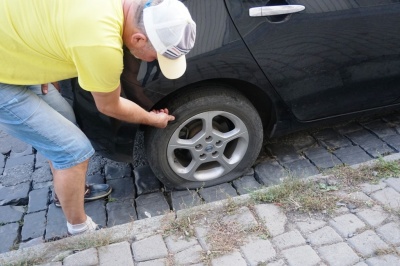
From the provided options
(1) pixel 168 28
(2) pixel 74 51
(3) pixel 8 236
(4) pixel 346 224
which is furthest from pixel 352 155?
(3) pixel 8 236

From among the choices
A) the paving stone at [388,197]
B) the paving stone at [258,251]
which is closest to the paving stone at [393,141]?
the paving stone at [388,197]

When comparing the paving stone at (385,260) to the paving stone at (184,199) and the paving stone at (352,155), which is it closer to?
the paving stone at (352,155)

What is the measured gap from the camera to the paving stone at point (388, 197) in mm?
2793

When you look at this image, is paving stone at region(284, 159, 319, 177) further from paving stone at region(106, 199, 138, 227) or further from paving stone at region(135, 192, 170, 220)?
paving stone at region(106, 199, 138, 227)

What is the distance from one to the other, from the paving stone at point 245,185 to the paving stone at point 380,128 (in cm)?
109

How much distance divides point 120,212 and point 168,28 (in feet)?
4.79

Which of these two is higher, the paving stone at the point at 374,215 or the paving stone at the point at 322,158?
the paving stone at the point at 374,215

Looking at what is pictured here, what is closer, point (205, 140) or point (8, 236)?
point (8, 236)

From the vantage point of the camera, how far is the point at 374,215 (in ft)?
8.95

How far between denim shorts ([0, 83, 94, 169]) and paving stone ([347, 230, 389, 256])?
149 cm

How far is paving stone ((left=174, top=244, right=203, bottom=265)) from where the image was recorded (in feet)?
8.23

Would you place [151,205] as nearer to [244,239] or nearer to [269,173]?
[244,239]

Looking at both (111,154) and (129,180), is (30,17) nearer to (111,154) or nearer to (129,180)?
(111,154)

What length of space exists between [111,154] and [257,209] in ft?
3.11
